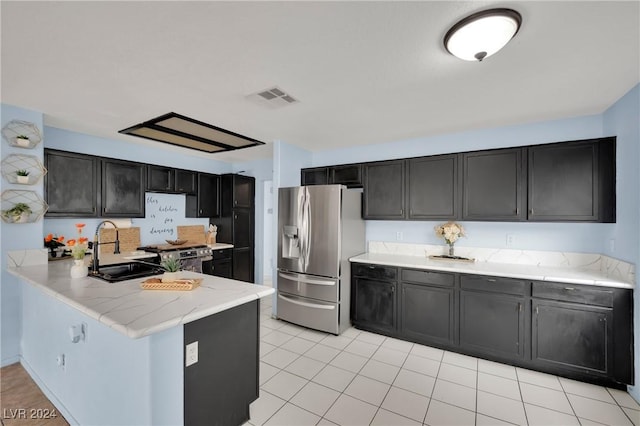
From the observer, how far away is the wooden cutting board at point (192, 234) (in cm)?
479

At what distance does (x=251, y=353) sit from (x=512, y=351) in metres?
2.50

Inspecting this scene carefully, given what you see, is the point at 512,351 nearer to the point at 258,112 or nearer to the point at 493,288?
the point at 493,288

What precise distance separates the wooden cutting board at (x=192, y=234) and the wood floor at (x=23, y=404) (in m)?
2.51

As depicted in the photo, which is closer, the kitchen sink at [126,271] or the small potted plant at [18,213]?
the kitchen sink at [126,271]

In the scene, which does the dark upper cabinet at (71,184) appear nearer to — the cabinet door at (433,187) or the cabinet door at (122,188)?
the cabinet door at (122,188)

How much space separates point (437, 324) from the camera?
3035mm

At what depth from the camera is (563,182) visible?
272 cm

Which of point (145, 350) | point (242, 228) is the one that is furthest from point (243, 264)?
point (145, 350)

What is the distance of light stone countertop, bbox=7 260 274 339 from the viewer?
1368mm

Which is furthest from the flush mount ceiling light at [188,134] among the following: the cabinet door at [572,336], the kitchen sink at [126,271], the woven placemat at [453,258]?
the cabinet door at [572,336]

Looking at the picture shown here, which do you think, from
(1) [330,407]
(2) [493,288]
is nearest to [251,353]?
(1) [330,407]

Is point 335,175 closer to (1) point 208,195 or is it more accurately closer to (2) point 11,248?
(1) point 208,195

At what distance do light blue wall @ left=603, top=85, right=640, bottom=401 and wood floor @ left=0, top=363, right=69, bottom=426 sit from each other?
446cm

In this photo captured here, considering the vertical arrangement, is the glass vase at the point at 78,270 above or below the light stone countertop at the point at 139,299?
above
